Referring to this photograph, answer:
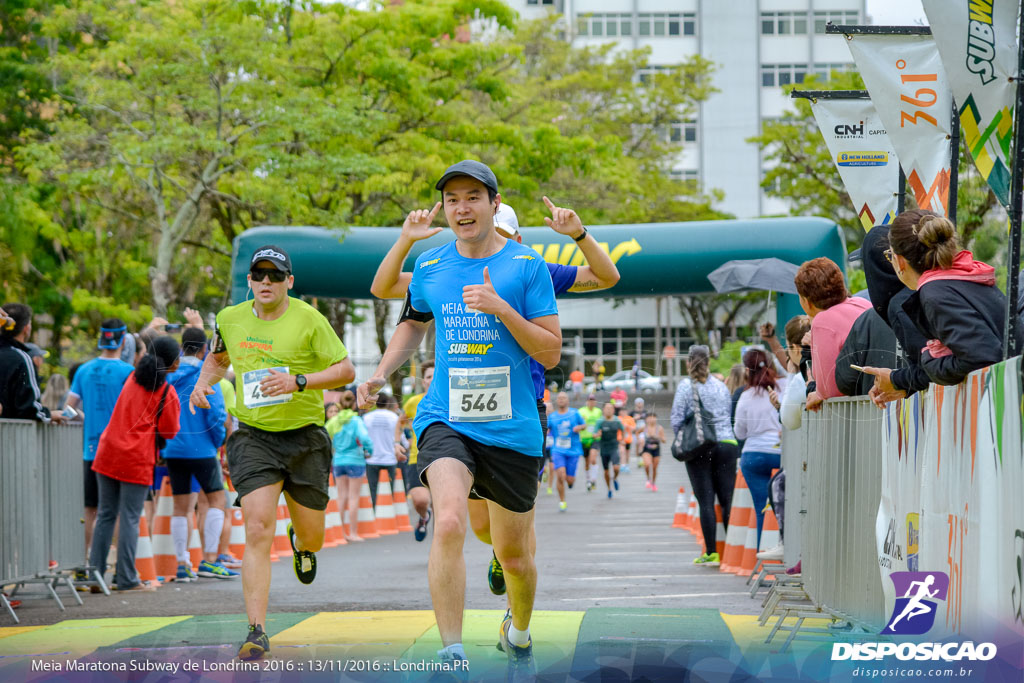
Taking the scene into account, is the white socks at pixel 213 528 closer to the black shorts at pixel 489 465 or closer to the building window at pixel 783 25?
the black shorts at pixel 489 465

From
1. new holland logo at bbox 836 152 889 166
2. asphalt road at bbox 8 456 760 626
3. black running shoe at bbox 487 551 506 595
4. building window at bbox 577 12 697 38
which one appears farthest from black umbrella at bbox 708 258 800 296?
building window at bbox 577 12 697 38

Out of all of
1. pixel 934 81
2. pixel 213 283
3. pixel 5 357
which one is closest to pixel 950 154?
pixel 934 81

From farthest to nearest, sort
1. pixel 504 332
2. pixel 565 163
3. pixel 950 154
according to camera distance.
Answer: pixel 565 163
pixel 950 154
pixel 504 332

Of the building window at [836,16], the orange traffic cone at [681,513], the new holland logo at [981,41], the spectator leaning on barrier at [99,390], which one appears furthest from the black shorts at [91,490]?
the building window at [836,16]

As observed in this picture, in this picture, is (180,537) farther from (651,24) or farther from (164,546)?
(651,24)

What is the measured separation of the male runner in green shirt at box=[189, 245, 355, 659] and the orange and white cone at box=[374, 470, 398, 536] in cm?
957

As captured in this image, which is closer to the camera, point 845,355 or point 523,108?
point 845,355

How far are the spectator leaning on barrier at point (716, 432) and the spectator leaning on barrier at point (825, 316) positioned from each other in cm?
355

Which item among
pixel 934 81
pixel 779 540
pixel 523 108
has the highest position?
pixel 523 108

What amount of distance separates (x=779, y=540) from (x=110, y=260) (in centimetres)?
2395

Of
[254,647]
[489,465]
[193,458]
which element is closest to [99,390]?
[193,458]

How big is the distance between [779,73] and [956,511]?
195ft

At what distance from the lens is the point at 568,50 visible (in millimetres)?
40344

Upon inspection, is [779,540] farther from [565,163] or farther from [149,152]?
[565,163]
